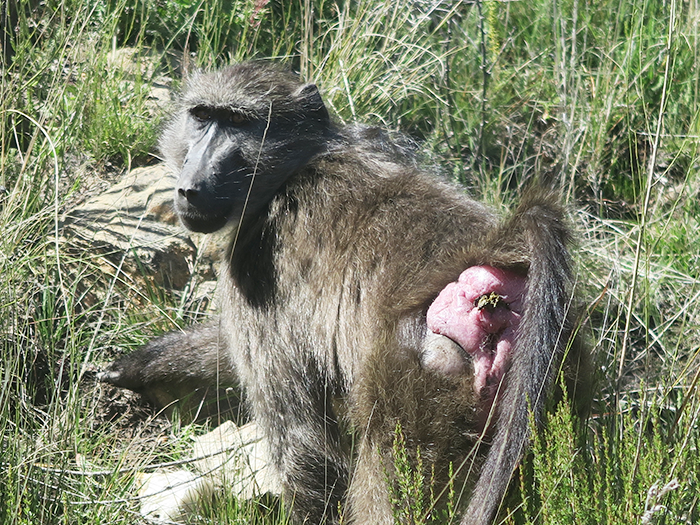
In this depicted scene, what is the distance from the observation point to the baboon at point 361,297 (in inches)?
104

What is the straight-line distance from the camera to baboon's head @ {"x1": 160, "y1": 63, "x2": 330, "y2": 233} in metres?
3.33

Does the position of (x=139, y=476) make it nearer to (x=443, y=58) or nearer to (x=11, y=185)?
(x=11, y=185)

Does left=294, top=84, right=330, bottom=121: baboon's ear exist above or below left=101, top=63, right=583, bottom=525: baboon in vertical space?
above

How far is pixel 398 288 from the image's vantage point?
2895 millimetres

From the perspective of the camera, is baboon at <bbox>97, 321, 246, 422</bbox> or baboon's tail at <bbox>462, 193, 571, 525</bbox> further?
baboon at <bbox>97, 321, 246, 422</bbox>

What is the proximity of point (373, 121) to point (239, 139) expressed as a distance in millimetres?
1517

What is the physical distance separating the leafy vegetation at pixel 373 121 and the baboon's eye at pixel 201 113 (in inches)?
25.8

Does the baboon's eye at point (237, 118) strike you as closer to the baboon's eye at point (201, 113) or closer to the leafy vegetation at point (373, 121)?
the baboon's eye at point (201, 113)

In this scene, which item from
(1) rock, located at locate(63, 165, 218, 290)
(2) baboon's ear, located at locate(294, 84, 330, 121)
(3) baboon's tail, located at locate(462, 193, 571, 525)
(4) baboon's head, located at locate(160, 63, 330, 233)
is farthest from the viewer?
(1) rock, located at locate(63, 165, 218, 290)

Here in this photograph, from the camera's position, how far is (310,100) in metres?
3.69

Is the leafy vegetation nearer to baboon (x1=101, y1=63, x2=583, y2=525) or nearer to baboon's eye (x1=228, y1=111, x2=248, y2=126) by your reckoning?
baboon (x1=101, y1=63, x2=583, y2=525)

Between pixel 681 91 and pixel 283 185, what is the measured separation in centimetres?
258

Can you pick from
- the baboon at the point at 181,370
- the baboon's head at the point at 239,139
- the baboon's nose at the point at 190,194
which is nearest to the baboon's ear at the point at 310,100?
the baboon's head at the point at 239,139

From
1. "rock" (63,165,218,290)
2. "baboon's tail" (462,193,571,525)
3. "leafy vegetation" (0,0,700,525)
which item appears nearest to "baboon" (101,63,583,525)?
"baboon's tail" (462,193,571,525)
